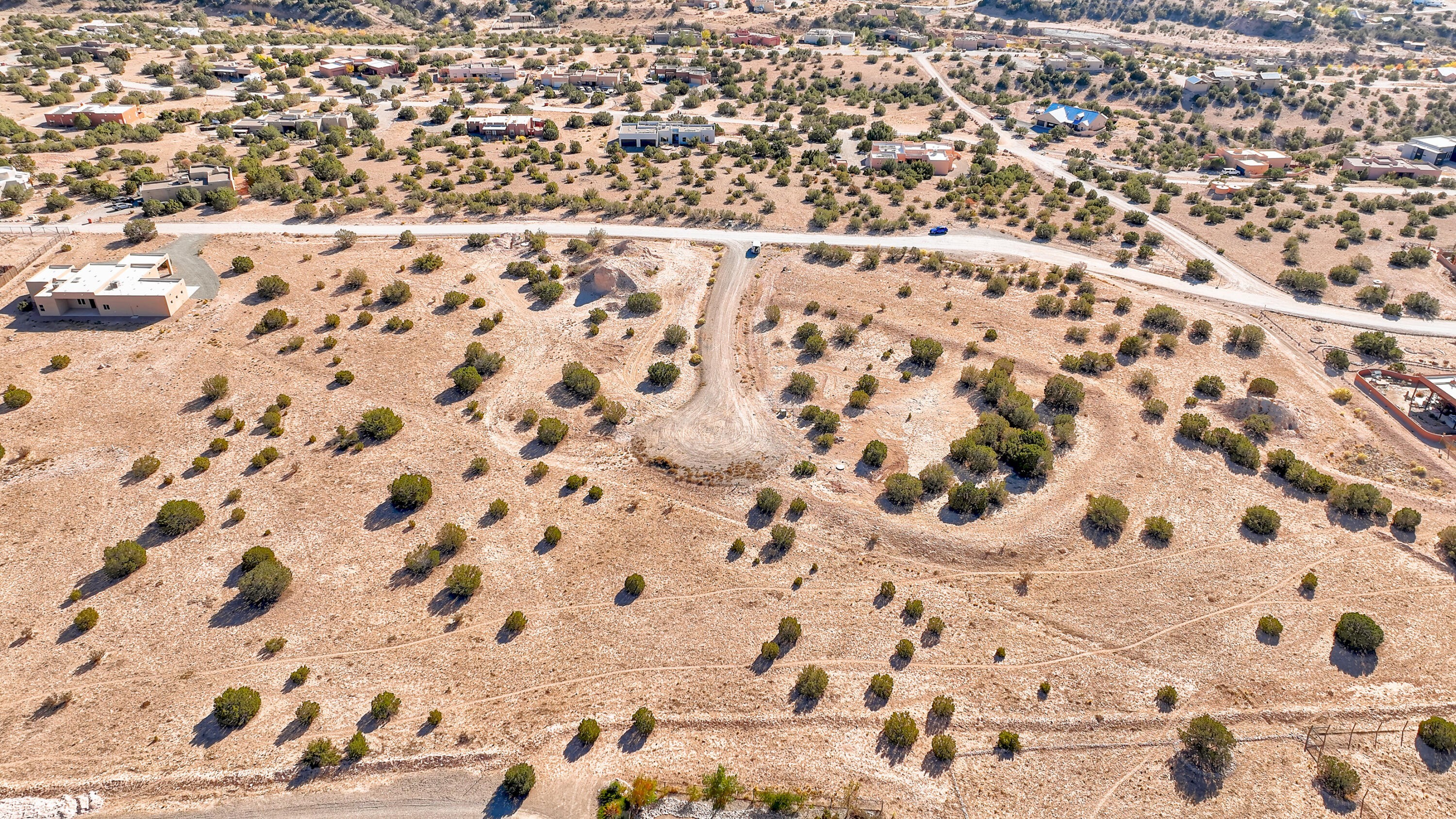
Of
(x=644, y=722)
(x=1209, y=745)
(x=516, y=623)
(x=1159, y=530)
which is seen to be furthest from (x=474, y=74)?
(x=1209, y=745)

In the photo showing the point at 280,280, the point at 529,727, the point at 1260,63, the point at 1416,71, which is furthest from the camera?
the point at 1260,63

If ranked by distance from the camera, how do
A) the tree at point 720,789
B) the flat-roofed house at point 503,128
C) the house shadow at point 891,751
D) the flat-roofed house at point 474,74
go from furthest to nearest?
the flat-roofed house at point 474,74 < the flat-roofed house at point 503,128 < the house shadow at point 891,751 < the tree at point 720,789

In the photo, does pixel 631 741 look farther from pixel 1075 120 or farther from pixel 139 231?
pixel 1075 120

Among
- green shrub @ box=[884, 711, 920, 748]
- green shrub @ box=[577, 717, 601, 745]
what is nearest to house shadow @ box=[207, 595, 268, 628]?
green shrub @ box=[577, 717, 601, 745]

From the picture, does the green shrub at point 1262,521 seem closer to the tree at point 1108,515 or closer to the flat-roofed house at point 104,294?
the tree at point 1108,515

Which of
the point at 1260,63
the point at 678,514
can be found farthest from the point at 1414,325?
the point at 1260,63

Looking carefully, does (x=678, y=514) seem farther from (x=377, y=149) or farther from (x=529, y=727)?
(x=377, y=149)

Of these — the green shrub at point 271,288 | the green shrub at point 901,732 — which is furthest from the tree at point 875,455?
the green shrub at point 271,288
